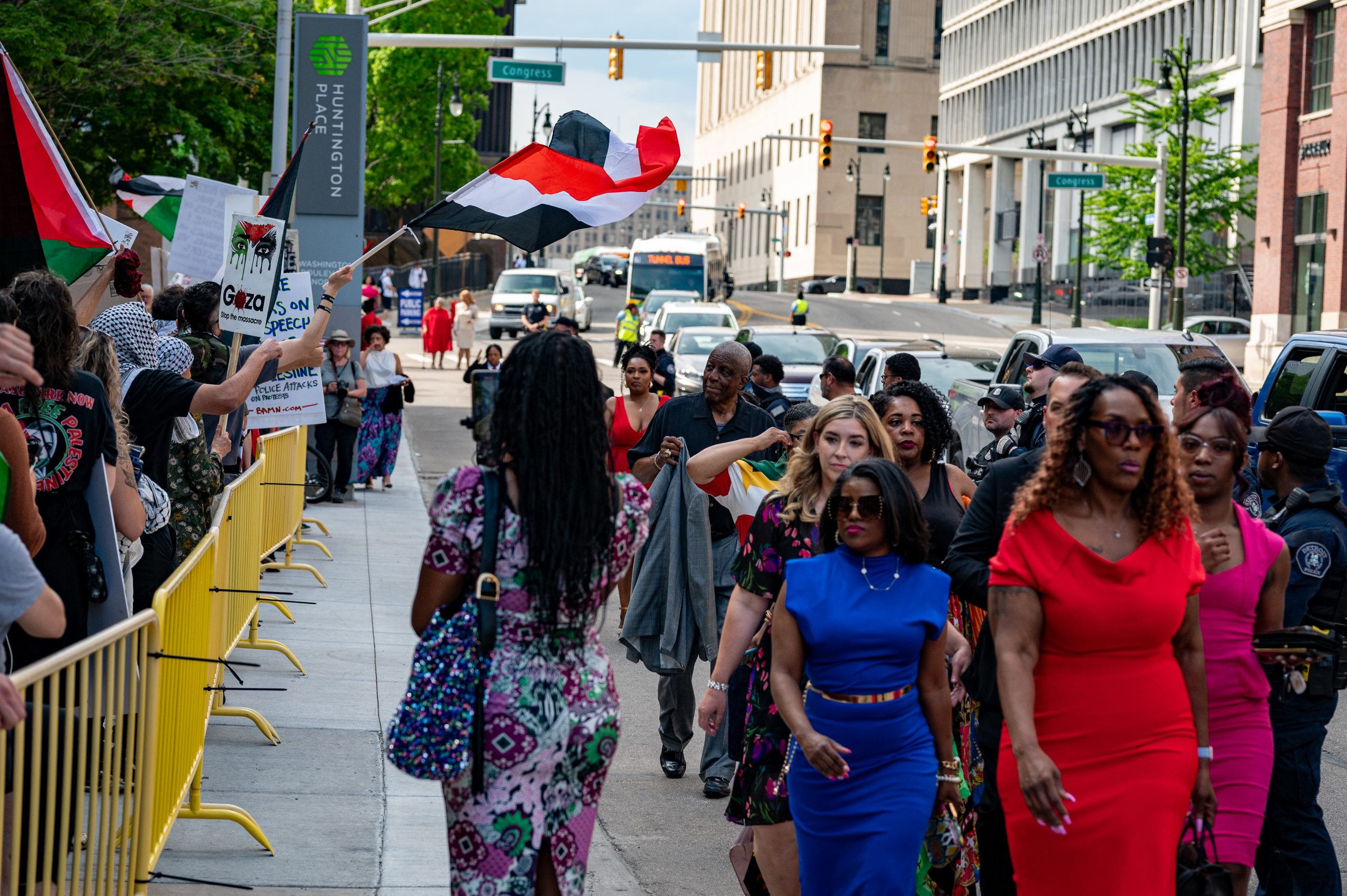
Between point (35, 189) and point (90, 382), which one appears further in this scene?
point (35, 189)

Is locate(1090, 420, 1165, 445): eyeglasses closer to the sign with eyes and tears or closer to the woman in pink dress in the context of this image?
the woman in pink dress

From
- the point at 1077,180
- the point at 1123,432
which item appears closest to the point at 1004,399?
the point at 1123,432

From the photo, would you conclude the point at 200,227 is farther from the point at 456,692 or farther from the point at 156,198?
the point at 456,692

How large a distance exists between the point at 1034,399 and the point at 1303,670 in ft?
13.8

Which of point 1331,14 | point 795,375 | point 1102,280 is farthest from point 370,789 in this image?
point 1102,280

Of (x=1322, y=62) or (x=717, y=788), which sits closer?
(x=717, y=788)

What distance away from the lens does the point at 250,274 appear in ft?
30.3

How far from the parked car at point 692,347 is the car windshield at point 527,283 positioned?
21.3 metres

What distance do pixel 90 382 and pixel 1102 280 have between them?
223ft

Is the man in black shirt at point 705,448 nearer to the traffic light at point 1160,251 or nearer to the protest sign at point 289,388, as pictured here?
the protest sign at point 289,388

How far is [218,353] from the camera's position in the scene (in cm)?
921

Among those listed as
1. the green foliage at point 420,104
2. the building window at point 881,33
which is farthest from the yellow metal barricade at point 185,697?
the building window at point 881,33

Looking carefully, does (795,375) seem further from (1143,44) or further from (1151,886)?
(1143,44)

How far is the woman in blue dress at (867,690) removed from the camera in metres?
4.45
